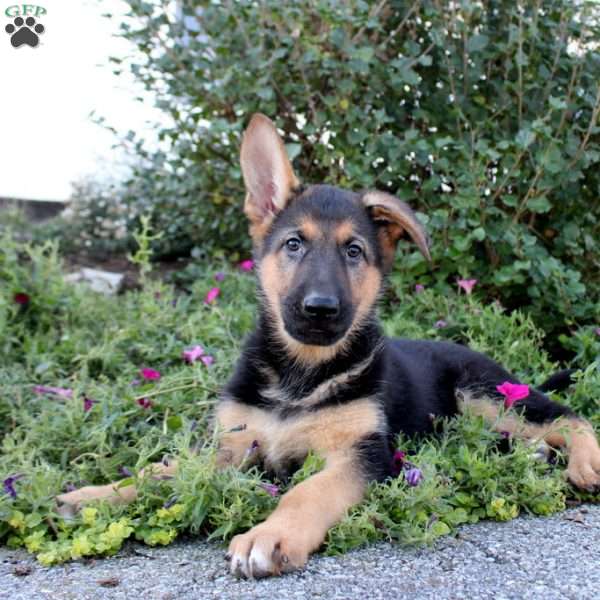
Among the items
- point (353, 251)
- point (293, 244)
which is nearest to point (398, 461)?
point (353, 251)

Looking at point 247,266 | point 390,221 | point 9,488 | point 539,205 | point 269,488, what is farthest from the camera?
point 247,266

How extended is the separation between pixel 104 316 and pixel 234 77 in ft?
6.74

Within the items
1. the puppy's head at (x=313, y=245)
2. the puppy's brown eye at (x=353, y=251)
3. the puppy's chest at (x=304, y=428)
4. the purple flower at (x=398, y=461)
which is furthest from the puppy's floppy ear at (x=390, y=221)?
the purple flower at (x=398, y=461)

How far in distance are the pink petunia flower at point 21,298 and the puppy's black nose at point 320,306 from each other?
3.07 metres

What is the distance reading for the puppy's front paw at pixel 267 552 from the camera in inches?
114

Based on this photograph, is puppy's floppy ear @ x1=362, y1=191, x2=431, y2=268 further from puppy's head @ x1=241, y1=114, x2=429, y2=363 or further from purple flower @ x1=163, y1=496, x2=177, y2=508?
purple flower @ x1=163, y1=496, x2=177, y2=508

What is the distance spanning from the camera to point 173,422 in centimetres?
430

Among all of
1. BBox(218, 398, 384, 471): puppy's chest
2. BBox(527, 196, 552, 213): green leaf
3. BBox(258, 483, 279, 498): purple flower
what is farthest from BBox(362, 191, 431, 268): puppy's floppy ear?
BBox(527, 196, 552, 213): green leaf

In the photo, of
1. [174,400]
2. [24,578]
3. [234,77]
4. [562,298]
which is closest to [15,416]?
[174,400]

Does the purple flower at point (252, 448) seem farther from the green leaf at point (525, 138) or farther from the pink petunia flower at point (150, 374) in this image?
the green leaf at point (525, 138)

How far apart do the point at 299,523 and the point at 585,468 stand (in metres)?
1.59

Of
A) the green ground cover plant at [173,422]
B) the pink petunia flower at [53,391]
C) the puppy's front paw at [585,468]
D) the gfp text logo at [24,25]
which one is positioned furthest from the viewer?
the gfp text logo at [24,25]

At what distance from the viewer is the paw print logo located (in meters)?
7.41

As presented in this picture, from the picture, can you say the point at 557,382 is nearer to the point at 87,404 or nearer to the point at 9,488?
the point at 87,404
